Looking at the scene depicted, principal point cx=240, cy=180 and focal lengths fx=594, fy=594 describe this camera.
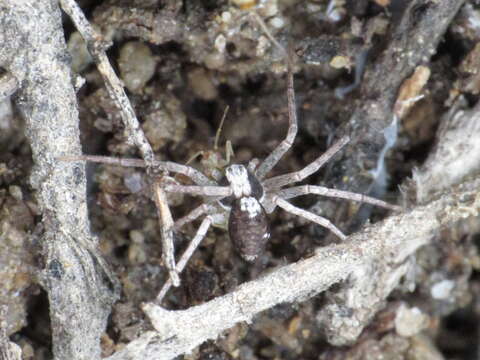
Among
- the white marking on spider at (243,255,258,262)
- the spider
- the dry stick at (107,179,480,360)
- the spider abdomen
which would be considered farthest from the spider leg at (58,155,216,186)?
the dry stick at (107,179,480,360)

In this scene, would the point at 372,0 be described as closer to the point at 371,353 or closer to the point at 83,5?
the point at 83,5

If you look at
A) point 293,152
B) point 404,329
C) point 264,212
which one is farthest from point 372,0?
point 404,329

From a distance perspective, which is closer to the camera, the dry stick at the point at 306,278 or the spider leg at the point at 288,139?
the dry stick at the point at 306,278

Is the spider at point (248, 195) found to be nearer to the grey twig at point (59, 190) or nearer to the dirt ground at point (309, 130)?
the dirt ground at point (309, 130)

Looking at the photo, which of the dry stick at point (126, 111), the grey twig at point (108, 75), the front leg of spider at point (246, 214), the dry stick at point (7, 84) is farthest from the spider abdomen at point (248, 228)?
the dry stick at point (7, 84)

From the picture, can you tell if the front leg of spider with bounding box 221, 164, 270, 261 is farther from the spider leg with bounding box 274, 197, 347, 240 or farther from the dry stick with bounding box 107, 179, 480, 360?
the dry stick with bounding box 107, 179, 480, 360

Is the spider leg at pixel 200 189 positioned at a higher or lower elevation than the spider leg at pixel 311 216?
higher

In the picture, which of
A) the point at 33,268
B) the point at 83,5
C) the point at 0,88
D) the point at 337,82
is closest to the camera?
the point at 0,88
